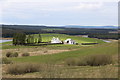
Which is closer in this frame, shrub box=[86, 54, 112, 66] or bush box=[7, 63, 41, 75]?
bush box=[7, 63, 41, 75]

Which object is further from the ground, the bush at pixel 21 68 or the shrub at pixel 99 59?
the shrub at pixel 99 59

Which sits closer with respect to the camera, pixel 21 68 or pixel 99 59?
pixel 21 68

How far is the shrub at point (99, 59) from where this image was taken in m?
14.5

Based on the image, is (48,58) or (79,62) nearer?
(79,62)

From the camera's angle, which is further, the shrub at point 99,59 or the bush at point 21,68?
the shrub at point 99,59

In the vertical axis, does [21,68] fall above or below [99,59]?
below

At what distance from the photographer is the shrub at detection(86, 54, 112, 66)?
14526 millimetres

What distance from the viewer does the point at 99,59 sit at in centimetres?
1466

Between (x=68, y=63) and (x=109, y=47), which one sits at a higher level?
(x=109, y=47)

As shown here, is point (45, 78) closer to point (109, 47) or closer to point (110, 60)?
point (110, 60)

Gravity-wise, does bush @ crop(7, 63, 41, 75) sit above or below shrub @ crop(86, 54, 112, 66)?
below

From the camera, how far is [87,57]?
Answer: 15023mm

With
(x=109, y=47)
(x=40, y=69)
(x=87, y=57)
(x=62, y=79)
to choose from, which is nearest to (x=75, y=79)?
(x=62, y=79)

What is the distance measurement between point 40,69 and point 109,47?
6000 mm
